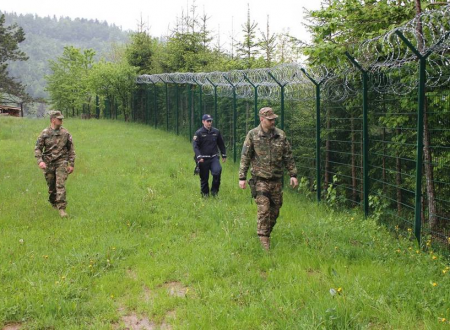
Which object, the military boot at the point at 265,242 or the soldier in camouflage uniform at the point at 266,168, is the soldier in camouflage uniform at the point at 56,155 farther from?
the military boot at the point at 265,242

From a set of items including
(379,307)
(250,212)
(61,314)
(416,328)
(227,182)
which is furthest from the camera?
(227,182)

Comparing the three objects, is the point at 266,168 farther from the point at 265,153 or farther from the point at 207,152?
the point at 207,152

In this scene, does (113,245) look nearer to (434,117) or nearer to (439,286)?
(439,286)

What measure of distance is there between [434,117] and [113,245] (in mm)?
5073

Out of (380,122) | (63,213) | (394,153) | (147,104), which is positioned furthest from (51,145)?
(147,104)

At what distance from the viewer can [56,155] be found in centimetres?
805

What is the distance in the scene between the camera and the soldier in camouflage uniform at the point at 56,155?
7.95 metres

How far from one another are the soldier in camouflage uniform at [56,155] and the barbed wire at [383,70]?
4786 mm

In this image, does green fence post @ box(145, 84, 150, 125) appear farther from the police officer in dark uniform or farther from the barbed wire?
the police officer in dark uniform

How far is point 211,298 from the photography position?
4.66m

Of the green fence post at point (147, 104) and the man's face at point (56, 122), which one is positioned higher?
the green fence post at point (147, 104)

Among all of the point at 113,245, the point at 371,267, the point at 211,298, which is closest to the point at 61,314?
the point at 211,298

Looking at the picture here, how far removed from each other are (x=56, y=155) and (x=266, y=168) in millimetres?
4158

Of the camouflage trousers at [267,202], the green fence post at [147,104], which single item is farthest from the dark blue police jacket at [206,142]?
the green fence post at [147,104]
